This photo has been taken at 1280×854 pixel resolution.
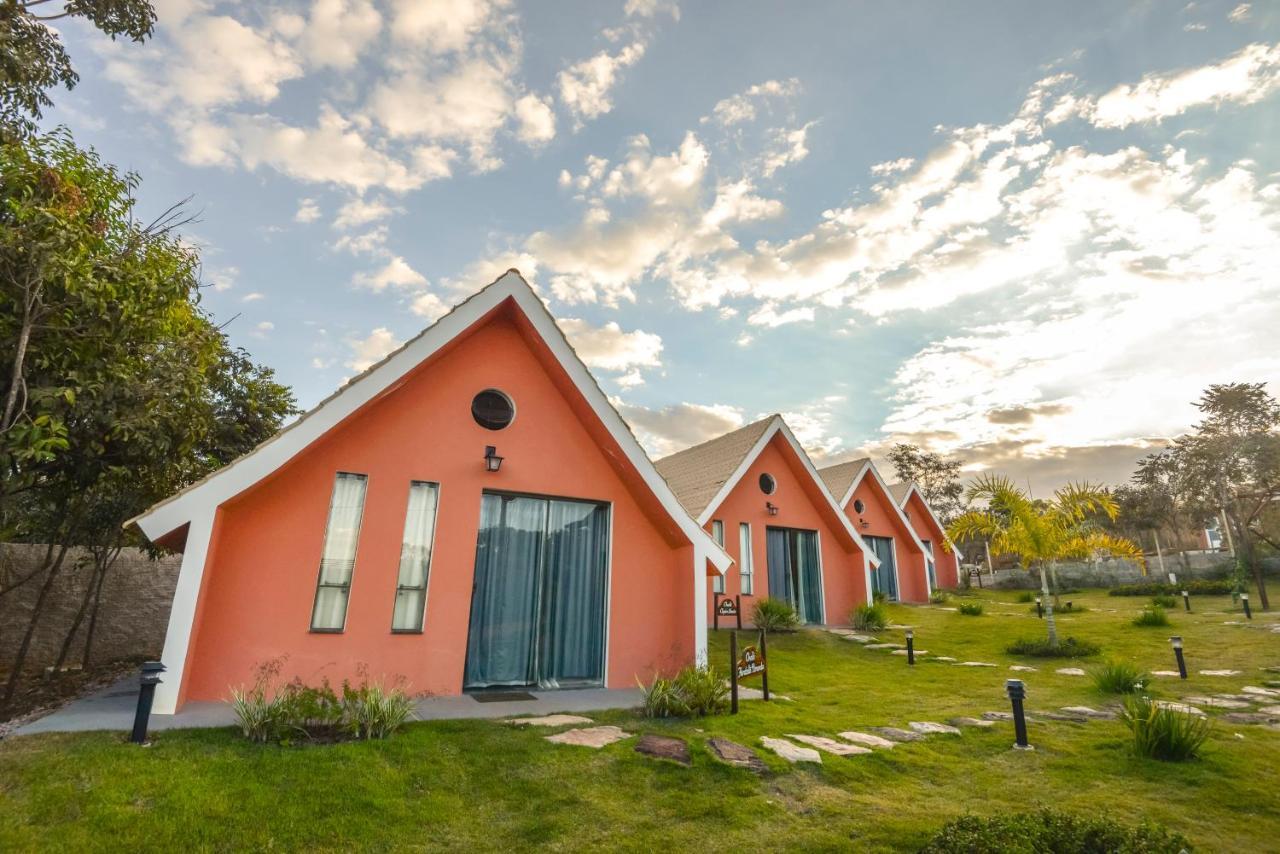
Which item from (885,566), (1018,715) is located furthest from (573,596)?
(885,566)

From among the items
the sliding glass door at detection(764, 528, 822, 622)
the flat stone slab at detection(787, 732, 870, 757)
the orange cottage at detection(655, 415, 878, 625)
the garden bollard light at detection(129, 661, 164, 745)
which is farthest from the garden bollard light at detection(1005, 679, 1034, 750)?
the sliding glass door at detection(764, 528, 822, 622)

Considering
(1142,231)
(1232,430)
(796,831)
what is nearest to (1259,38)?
(1142,231)

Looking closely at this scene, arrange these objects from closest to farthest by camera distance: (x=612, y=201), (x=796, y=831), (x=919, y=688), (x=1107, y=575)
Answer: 1. (x=796, y=831)
2. (x=919, y=688)
3. (x=612, y=201)
4. (x=1107, y=575)

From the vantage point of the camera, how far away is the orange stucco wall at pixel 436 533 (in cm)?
699

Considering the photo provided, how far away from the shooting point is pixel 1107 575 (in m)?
28.5

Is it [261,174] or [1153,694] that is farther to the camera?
[261,174]

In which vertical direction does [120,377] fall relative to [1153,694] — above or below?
above

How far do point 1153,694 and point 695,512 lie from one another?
9.32 m

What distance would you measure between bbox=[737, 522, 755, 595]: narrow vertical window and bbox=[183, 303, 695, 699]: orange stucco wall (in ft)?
22.7

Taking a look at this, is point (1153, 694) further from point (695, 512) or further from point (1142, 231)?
point (695, 512)

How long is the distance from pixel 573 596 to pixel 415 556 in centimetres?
251

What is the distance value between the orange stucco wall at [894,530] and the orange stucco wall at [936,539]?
5743mm

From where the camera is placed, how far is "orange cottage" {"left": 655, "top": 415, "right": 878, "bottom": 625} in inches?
631

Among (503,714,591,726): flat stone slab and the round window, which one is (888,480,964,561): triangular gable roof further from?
(503,714,591,726): flat stone slab
